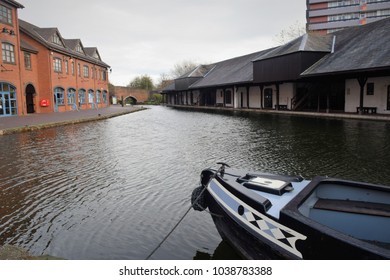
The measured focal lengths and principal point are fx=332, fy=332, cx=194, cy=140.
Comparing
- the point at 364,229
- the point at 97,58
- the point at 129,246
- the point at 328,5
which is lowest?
the point at 129,246

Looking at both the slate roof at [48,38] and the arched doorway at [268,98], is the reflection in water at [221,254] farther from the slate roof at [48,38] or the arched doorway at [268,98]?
the slate roof at [48,38]

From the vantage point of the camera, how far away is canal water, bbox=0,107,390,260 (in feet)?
15.1

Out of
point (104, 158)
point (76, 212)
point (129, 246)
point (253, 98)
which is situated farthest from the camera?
point (253, 98)

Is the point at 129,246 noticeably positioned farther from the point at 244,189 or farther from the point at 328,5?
the point at 328,5

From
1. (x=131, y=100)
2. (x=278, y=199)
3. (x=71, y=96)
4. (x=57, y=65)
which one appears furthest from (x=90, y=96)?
(x=278, y=199)

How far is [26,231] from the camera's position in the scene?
16.1 ft

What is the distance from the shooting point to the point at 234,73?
127ft

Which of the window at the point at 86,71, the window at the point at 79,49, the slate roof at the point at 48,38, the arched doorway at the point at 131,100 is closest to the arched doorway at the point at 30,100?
the slate roof at the point at 48,38

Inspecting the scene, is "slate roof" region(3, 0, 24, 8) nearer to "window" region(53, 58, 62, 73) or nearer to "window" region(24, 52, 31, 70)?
"window" region(24, 52, 31, 70)

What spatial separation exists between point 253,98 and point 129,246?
33.3 meters

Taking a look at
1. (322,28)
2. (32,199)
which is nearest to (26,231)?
(32,199)

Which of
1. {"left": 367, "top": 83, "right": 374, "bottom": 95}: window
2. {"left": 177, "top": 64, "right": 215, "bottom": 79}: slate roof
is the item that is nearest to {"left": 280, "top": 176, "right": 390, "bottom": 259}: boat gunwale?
{"left": 367, "top": 83, "right": 374, "bottom": 95}: window

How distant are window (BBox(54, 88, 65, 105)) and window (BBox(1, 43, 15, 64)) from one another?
7.09 m

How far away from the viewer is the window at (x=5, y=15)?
2407 centimetres
